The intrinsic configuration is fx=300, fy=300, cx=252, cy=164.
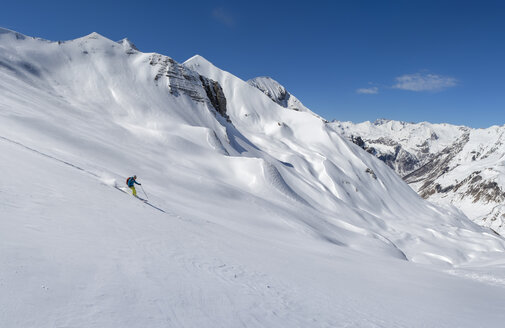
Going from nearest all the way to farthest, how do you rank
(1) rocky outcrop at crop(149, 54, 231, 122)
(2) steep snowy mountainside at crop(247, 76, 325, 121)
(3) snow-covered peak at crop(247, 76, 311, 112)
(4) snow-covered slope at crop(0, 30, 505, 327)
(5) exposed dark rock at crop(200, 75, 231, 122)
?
(4) snow-covered slope at crop(0, 30, 505, 327) < (1) rocky outcrop at crop(149, 54, 231, 122) < (5) exposed dark rock at crop(200, 75, 231, 122) < (2) steep snowy mountainside at crop(247, 76, 325, 121) < (3) snow-covered peak at crop(247, 76, 311, 112)

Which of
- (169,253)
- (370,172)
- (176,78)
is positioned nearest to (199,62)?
(176,78)

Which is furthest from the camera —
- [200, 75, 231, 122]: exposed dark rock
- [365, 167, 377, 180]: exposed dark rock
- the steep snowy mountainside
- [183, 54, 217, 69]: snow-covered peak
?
the steep snowy mountainside

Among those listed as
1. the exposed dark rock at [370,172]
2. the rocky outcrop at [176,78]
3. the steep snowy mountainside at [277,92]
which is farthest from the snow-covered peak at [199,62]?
the exposed dark rock at [370,172]

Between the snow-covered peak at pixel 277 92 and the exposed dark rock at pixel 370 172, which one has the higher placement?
the snow-covered peak at pixel 277 92

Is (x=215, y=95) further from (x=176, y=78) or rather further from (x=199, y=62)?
(x=199, y=62)

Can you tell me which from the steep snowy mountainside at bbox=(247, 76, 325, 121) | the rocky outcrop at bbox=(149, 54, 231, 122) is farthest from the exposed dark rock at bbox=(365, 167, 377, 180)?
the steep snowy mountainside at bbox=(247, 76, 325, 121)

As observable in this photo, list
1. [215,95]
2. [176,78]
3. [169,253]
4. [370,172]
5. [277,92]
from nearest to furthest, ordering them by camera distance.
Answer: [169,253], [176,78], [215,95], [370,172], [277,92]

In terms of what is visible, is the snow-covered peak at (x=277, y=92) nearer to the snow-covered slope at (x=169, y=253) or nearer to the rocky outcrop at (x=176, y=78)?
the rocky outcrop at (x=176, y=78)

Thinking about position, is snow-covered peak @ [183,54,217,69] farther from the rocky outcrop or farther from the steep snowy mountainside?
the rocky outcrop

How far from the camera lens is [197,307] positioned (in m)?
5.97

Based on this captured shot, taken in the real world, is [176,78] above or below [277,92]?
below

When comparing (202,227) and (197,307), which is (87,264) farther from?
(202,227)

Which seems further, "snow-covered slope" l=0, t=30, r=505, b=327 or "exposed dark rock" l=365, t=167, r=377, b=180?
"exposed dark rock" l=365, t=167, r=377, b=180

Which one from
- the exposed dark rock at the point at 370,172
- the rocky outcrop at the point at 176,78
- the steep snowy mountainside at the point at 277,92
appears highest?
the steep snowy mountainside at the point at 277,92
